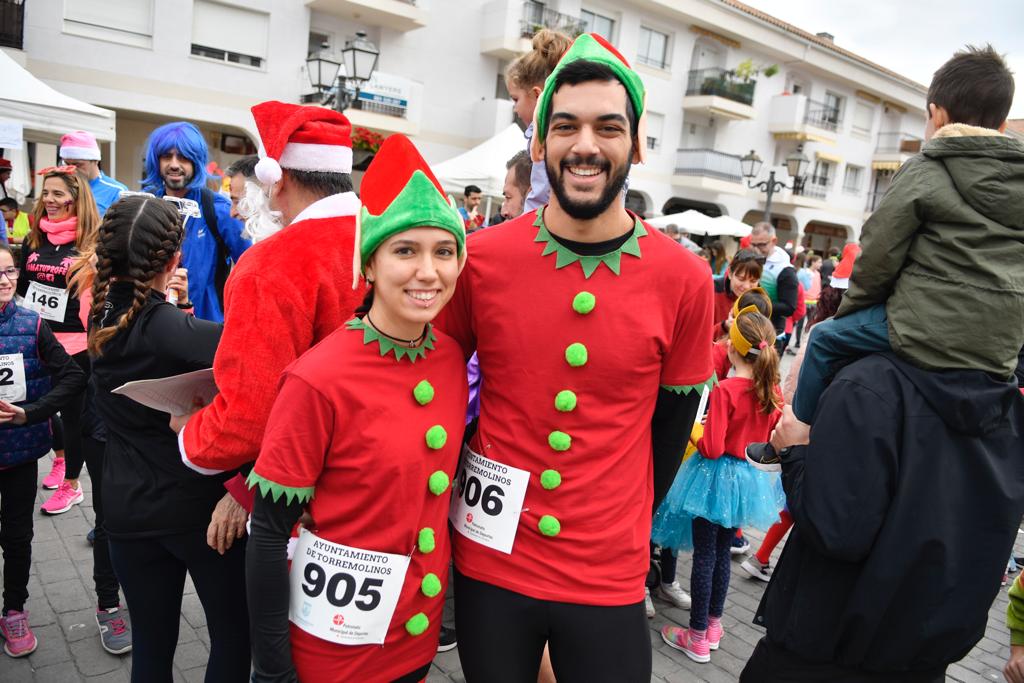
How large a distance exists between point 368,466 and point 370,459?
0.02 metres

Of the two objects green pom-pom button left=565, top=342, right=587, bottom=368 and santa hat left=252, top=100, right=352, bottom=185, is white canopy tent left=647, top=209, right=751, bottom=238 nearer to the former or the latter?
santa hat left=252, top=100, right=352, bottom=185

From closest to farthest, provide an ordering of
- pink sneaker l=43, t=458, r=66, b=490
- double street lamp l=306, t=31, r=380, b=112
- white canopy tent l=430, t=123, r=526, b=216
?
pink sneaker l=43, t=458, r=66, b=490 → double street lamp l=306, t=31, r=380, b=112 → white canopy tent l=430, t=123, r=526, b=216

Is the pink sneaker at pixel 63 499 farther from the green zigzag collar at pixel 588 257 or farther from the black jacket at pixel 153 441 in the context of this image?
the green zigzag collar at pixel 588 257

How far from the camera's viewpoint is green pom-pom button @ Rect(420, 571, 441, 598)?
1.79 m

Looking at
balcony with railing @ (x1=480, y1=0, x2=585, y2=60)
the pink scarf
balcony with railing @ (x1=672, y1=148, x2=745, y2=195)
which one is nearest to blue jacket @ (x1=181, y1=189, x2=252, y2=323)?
the pink scarf

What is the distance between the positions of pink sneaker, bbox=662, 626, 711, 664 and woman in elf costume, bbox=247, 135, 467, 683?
2374mm

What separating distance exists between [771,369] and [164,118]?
15892 mm

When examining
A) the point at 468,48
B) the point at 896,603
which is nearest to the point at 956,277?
the point at 896,603

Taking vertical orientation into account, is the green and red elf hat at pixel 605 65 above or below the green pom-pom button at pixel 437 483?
above

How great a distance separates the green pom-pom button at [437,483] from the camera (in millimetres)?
1739

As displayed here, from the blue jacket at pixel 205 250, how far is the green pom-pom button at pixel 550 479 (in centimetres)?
276

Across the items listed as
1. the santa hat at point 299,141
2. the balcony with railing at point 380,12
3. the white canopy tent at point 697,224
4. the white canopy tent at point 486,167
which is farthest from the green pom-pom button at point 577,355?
the balcony with railing at point 380,12

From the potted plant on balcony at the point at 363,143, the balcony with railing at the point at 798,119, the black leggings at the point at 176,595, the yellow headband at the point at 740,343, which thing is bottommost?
the black leggings at the point at 176,595

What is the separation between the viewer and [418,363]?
5.82 ft
